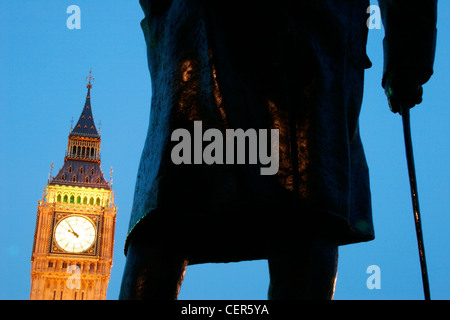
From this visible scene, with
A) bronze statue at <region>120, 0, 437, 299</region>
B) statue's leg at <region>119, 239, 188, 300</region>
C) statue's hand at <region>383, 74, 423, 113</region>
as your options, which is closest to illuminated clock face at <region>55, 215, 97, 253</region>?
statue's hand at <region>383, 74, 423, 113</region>

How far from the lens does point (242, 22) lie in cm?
284

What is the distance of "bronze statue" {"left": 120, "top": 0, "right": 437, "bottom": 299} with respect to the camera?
2.56 metres

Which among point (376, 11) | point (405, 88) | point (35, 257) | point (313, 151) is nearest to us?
point (313, 151)

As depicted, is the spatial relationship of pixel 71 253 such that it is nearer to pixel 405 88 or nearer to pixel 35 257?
pixel 35 257

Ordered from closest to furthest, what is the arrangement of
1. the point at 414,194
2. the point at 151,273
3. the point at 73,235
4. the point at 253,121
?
1. the point at 151,273
2. the point at 253,121
3. the point at 414,194
4. the point at 73,235

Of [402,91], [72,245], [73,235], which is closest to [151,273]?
[402,91]

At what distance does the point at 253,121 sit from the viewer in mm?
2703

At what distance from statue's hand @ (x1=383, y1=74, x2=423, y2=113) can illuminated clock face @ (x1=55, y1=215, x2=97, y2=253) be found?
69.5 meters

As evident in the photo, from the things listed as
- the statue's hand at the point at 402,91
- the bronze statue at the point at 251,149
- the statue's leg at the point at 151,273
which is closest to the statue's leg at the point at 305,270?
the bronze statue at the point at 251,149

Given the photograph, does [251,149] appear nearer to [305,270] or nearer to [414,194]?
[305,270]

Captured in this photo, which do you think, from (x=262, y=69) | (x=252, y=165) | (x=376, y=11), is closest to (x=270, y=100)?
(x=262, y=69)

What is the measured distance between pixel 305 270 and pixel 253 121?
59 centimetres

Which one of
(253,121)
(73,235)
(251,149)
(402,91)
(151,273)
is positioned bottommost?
(151,273)

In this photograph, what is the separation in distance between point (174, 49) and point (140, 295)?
3.19 feet
